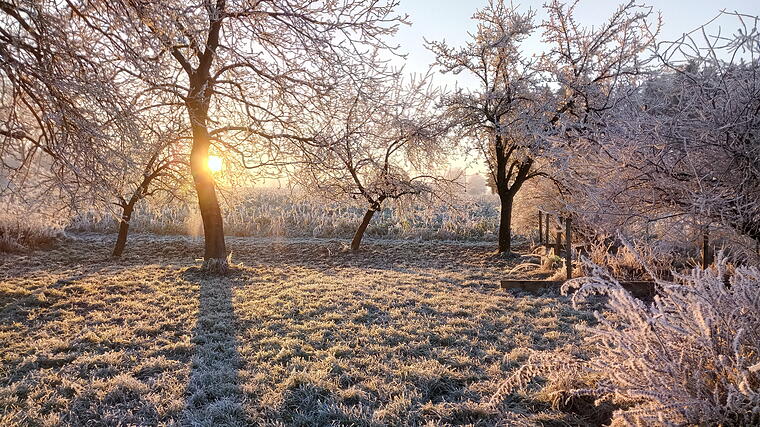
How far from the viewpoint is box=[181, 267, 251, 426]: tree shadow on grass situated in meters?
2.96

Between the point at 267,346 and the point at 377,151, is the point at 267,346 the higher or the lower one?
the lower one

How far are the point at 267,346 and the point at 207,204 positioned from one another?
216 inches

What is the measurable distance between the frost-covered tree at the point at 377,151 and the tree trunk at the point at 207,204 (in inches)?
73.2

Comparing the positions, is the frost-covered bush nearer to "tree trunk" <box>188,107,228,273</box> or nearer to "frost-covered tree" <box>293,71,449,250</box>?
"tree trunk" <box>188,107,228,273</box>

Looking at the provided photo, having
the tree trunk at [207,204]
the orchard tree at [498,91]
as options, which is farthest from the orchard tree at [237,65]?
the orchard tree at [498,91]

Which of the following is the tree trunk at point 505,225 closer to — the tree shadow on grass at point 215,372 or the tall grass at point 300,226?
the tall grass at point 300,226

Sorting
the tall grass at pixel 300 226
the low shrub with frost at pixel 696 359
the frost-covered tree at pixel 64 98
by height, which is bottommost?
the low shrub with frost at pixel 696 359

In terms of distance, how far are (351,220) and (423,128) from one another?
20.3 feet

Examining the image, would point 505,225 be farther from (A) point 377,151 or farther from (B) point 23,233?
(B) point 23,233

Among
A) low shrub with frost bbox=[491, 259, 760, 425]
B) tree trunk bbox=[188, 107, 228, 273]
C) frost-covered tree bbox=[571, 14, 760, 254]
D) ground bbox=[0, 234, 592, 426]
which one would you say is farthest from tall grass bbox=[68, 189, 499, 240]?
low shrub with frost bbox=[491, 259, 760, 425]

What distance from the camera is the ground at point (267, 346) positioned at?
304cm

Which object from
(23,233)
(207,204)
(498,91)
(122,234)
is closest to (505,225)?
(498,91)

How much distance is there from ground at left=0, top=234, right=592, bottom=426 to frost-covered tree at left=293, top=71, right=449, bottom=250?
2.38 metres

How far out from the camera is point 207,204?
29.6ft
